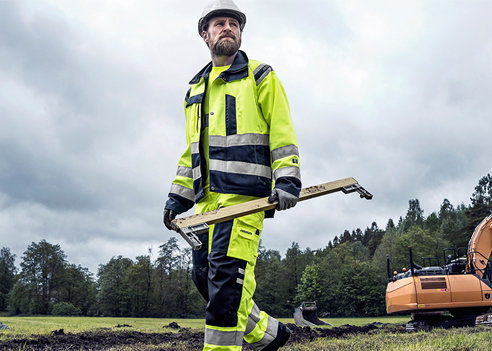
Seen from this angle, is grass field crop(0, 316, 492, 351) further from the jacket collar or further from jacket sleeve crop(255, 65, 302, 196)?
the jacket collar

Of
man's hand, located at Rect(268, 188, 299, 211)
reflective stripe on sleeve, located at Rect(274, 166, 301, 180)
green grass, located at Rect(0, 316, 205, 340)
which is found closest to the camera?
man's hand, located at Rect(268, 188, 299, 211)

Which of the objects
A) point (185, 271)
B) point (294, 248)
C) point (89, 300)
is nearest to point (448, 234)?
point (294, 248)

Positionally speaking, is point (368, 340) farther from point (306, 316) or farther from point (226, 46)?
point (306, 316)

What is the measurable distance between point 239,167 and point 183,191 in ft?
2.72

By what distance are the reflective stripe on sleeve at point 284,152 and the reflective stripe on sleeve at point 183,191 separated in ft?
3.19

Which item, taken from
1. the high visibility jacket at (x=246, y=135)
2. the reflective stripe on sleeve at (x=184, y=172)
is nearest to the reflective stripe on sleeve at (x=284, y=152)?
the high visibility jacket at (x=246, y=135)

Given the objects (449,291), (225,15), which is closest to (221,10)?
(225,15)

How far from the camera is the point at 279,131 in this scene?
3.39 m

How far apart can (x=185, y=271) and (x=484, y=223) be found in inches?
1881

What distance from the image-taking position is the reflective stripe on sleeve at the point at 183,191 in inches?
155

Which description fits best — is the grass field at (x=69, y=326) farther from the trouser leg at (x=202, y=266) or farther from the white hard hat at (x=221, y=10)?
the white hard hat at (x=221, y=10)

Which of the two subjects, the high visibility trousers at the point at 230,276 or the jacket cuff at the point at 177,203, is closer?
the high visibility trousers at the point at 230,276

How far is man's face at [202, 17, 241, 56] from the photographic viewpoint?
3.72m

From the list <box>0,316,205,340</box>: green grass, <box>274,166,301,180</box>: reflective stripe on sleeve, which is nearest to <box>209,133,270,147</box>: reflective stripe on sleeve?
<box>274,166,301,180</box>: reflective stripe on sleeve
